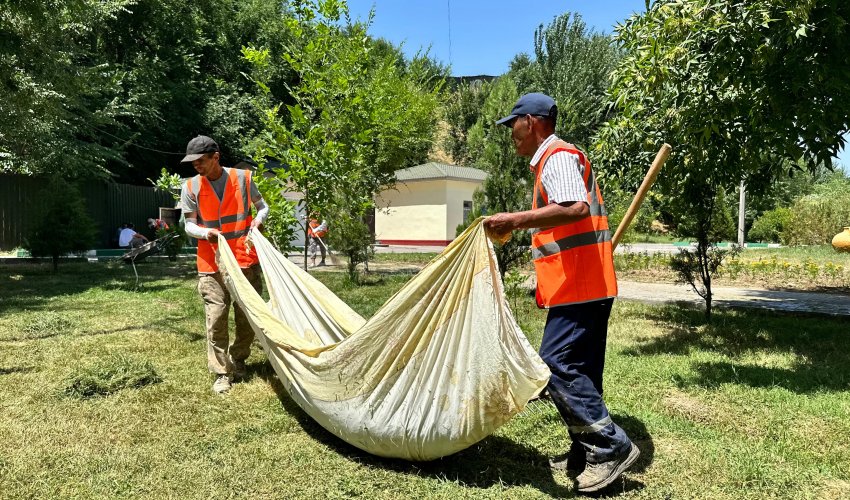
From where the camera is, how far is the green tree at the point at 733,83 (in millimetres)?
4280

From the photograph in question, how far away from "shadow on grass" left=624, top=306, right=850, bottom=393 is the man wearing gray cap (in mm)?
3324

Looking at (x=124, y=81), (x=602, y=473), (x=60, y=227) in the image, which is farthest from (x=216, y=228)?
Result: (x=124, y=81)

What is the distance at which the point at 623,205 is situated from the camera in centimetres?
1534

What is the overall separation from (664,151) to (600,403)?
1.38 m

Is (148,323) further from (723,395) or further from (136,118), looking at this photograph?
(136,118)

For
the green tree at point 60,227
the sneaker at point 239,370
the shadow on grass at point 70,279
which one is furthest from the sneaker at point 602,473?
the green tree at point 60,227

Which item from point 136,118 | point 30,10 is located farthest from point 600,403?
point 136,118

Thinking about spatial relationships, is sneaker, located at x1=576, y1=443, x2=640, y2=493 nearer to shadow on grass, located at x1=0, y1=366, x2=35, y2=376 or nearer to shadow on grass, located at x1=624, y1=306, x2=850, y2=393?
shadow on grass, located at x1=624, y1=306, x2=850, y2=393

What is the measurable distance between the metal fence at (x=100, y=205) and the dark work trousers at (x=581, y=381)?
15.3 m

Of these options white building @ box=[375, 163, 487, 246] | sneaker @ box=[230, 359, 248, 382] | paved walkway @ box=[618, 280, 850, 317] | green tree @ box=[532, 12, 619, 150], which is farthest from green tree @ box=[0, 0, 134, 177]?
green tree @ box=[532, 12, 619, 150]

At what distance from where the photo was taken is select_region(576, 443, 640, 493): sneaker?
8.52 ft

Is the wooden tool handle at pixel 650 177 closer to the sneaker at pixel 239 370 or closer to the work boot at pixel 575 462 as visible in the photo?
the work boot at pixel 575 462

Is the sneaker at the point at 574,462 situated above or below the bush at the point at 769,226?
below

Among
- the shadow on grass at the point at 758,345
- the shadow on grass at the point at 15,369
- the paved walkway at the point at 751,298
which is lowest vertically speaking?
the shadow on grass at the point at 15,369
